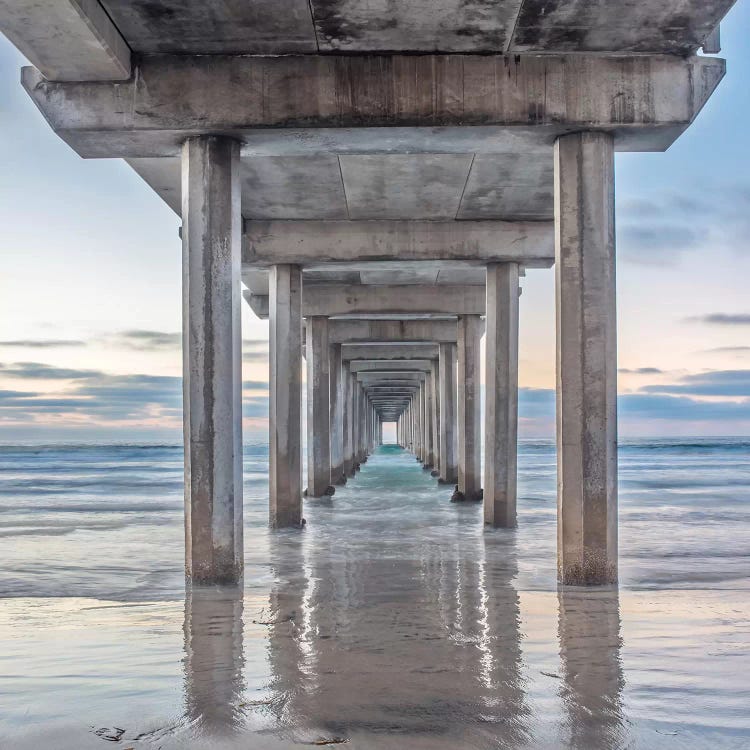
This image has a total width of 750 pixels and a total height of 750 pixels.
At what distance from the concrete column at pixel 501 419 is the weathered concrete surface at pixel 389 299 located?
238 inches

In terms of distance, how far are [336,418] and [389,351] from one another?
24.5 ft

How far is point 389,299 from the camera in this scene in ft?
70.8

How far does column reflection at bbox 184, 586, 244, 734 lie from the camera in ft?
15.6

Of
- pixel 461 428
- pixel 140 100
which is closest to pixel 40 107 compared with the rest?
pixel 140 100

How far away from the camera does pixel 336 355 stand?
28203 millimetres

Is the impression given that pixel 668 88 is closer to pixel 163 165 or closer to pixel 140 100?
pixel 140 100

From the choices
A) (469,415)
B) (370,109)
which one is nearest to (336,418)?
(469,415)

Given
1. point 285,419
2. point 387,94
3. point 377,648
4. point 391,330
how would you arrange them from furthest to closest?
point 391,330 < point 285,419 < point 387,94 < point 377,648

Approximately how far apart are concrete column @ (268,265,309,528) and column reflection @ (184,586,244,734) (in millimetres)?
6743

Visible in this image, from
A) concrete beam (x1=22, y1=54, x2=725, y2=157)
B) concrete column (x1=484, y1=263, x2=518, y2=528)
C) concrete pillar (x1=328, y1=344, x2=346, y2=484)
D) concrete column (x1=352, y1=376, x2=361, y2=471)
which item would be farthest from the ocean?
concrete column (x1=352, y1=376, x2=361, y2=471)

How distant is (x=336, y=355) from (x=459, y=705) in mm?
23488

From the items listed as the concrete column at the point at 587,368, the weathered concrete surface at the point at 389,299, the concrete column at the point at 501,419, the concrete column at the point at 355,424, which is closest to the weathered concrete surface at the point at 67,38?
the concrete column at the point at 587,368

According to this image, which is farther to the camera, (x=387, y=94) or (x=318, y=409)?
(x=318, y=409)

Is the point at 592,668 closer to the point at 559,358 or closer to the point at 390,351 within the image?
the point at 559,358
